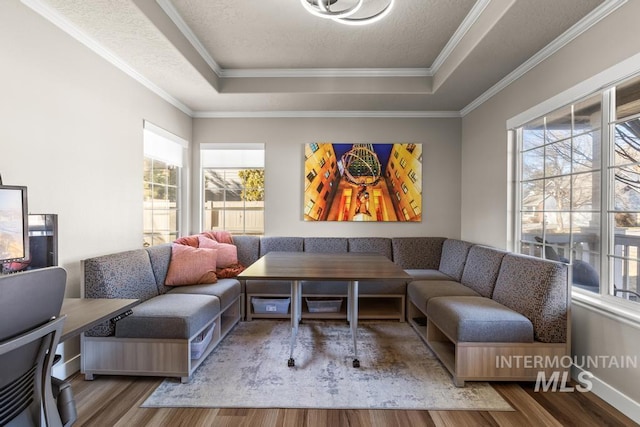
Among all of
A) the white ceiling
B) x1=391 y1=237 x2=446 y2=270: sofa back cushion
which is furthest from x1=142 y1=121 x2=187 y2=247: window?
x1=391 y1=237 x2=446 y2=270: sofa back cushion

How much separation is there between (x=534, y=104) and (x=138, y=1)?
10.1ft

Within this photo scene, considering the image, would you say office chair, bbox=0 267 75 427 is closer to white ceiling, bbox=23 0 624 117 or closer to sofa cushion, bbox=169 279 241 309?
sofa cushion, bbox=169 279 241 309

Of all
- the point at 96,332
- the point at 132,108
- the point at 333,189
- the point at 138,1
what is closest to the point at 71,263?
the point at 96,332

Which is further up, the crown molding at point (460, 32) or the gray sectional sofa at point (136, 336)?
the crown molding at point (460, 32)

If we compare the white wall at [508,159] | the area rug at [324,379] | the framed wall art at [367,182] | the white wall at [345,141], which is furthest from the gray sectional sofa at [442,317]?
the framed wall art at [367,182]

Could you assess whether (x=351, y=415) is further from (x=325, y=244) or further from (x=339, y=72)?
(x=339, y=72)

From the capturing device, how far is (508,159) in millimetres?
2975

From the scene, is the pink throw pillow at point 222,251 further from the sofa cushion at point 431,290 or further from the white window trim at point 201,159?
the sofa cushion at point 431,290

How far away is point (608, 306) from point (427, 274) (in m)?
1.59

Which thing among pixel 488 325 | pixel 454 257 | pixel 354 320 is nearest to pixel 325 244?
pixel 354 320

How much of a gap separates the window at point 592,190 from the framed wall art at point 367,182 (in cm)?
141

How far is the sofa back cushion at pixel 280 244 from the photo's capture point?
12.3ft

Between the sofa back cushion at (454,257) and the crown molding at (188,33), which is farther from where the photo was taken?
the sofa back cushion at (454,257)

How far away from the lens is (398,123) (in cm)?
398
